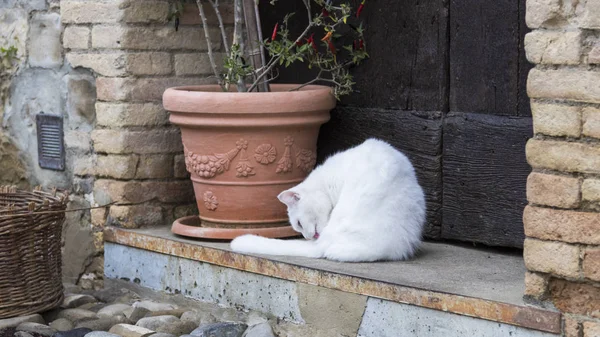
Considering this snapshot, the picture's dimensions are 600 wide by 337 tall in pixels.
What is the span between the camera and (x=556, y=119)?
9.11ft

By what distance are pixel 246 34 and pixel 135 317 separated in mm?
1417

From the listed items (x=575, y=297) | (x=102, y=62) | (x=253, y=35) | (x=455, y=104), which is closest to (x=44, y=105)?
(x=102, y=62)

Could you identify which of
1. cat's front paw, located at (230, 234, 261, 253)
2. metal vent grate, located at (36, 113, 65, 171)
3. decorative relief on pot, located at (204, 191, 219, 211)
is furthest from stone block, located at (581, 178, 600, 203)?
metal vent grate, located at (36, 113, 65, 171)

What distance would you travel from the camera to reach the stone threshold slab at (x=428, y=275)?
2.94m

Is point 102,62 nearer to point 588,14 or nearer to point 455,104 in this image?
point 455,104

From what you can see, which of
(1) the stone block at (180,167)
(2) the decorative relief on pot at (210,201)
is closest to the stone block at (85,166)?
(1) the stone block at (180,167)

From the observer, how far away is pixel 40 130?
4.81m

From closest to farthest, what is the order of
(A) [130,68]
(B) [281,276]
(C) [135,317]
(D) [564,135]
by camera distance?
1. (D) [564,135]
2. (B) [281,276]
3. (C) [135,317]
4. (A) [130,68]

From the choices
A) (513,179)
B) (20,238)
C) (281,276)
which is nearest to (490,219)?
(513,179)

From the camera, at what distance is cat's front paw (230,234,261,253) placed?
3.76 m

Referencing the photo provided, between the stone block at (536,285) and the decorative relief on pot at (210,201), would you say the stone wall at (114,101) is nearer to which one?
the decorative relief on pot at (210,201)

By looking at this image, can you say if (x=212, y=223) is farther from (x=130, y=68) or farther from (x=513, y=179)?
(x=513, y=179)

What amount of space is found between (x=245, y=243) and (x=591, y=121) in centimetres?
155

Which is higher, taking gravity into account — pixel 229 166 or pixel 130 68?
pixel 130 68
